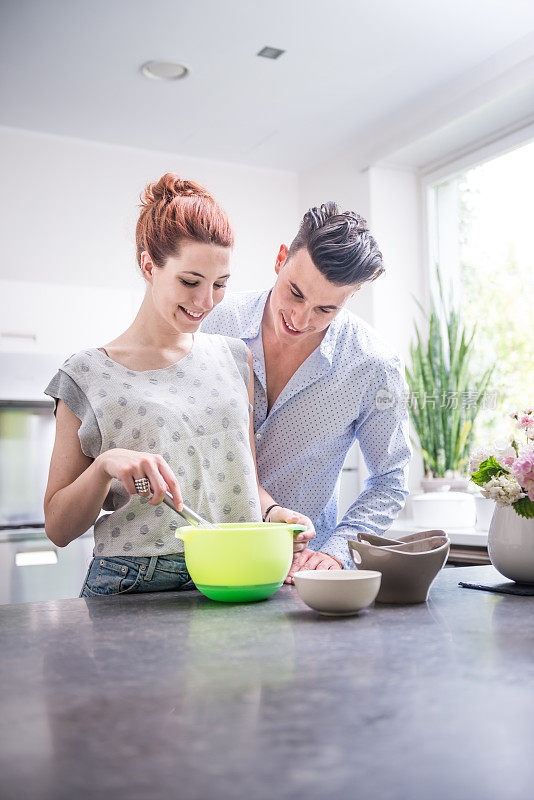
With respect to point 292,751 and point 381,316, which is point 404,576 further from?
point 381,316

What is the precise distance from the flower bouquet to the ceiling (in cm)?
226

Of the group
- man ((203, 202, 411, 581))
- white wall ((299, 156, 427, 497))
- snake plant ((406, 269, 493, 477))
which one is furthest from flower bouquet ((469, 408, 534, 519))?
white wall ((299, 156, 427, 497))

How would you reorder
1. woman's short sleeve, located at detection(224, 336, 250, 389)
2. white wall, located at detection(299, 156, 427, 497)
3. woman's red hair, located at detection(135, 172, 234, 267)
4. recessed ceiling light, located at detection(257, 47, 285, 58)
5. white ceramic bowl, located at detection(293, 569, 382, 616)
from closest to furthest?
white ceramic bowl, located at detection(293, 569, 382, 616)
woman's red hair, located at detection(135, 172, 234, 267)
woman's short sleeve, located at detection(224, 336, 250, 389)
recessed ceiling light, located at detection(257, 47, 285, 58)
white wall, located at detection(299, 156, 427, 497)

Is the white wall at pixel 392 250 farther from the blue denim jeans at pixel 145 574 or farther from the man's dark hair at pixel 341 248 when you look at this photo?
the blue denim jeans at pixel 145 574

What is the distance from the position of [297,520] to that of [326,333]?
26.1 inches

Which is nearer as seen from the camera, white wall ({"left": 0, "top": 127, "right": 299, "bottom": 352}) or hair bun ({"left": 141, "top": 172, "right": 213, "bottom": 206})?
hair bun ({"left": 141, "top": 172, "right": 213, "bottom": 206})

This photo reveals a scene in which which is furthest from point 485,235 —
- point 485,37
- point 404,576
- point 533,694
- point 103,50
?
point 533,694

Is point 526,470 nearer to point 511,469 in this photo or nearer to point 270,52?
point 511,469

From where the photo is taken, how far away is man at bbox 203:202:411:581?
1867mm

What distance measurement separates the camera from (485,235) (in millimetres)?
4047

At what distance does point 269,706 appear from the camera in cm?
66

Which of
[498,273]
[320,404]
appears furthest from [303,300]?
[498,273]

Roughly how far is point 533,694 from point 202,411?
0.85 m

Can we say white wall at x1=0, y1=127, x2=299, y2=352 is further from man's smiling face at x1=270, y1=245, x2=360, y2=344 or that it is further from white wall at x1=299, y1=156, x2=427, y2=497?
man's smiling face at x1=270, y1=245, x2=360, y2=344
